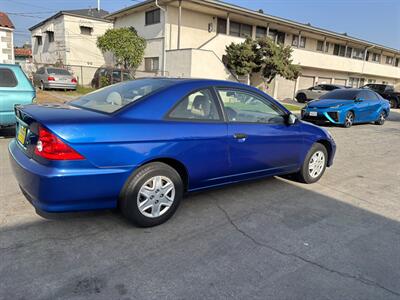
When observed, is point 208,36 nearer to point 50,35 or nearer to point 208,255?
point 50,35

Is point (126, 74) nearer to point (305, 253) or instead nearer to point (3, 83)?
point (3, 83)

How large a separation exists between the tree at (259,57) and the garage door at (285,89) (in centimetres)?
548

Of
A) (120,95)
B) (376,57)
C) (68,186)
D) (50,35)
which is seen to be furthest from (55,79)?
(376,57)

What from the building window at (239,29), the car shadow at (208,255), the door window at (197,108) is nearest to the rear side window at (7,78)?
the car shadow at (208,255)

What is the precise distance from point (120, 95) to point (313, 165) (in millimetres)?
3061

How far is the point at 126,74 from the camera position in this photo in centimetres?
1991

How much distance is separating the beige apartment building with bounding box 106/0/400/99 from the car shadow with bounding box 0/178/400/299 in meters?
16.0

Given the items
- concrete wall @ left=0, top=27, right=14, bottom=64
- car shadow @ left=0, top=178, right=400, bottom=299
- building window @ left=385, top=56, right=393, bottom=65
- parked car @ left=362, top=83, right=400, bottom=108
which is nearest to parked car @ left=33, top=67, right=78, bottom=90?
concrete wall @ left=0, top=27, right=14, bottom=64

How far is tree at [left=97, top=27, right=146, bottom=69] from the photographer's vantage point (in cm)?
2119

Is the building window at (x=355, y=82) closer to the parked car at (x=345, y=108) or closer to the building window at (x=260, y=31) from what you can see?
the building window at (x=260, y=31)

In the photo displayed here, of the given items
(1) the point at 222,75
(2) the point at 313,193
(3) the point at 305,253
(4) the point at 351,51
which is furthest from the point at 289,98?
(3) the point at 305,253

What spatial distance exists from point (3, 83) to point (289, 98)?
79.8 feet

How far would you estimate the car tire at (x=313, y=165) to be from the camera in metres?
4.87

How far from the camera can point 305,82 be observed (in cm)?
2908
